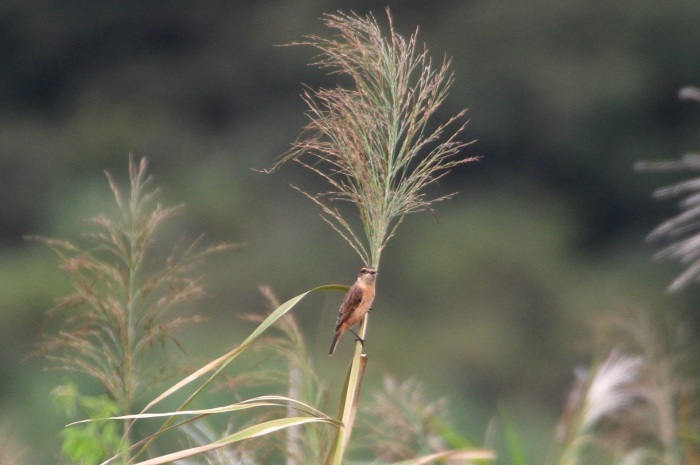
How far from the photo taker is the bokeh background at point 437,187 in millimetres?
12242

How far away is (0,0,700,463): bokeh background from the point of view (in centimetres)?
1224

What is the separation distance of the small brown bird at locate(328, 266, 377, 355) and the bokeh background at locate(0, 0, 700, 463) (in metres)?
9.11

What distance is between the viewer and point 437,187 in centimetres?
1183

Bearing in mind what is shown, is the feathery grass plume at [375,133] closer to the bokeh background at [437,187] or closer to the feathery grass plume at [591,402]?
the feathery grass plume at [591,402]

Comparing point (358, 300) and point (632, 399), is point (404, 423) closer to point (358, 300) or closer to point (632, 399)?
point (358, 300)

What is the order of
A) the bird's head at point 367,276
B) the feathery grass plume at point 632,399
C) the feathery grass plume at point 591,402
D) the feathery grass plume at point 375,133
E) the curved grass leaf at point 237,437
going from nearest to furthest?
the curved grass leaf at point 237,437, the feathery grass plume at point 375,133, the bird's head at point 367,276, the feathery grass plume at point 591,402, the feathery grass plume at point 632,399

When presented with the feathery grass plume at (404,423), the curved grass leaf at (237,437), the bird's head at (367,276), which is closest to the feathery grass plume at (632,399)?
the feathery grass plume at (404,423)

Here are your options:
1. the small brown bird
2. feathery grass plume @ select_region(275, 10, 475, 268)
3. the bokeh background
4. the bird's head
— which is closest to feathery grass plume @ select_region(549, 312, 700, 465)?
the small brown bird

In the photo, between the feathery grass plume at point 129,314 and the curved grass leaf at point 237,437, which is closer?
the curved grass leaf at point 237,437

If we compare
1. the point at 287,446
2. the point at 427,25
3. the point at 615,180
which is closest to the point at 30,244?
the point at 427,25

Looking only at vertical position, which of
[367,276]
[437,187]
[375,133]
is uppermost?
[437,187]

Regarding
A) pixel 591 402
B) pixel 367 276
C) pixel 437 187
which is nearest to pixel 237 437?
pixel 367 276

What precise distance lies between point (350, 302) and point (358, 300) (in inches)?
2.0

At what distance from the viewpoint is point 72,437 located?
5.84 ft
